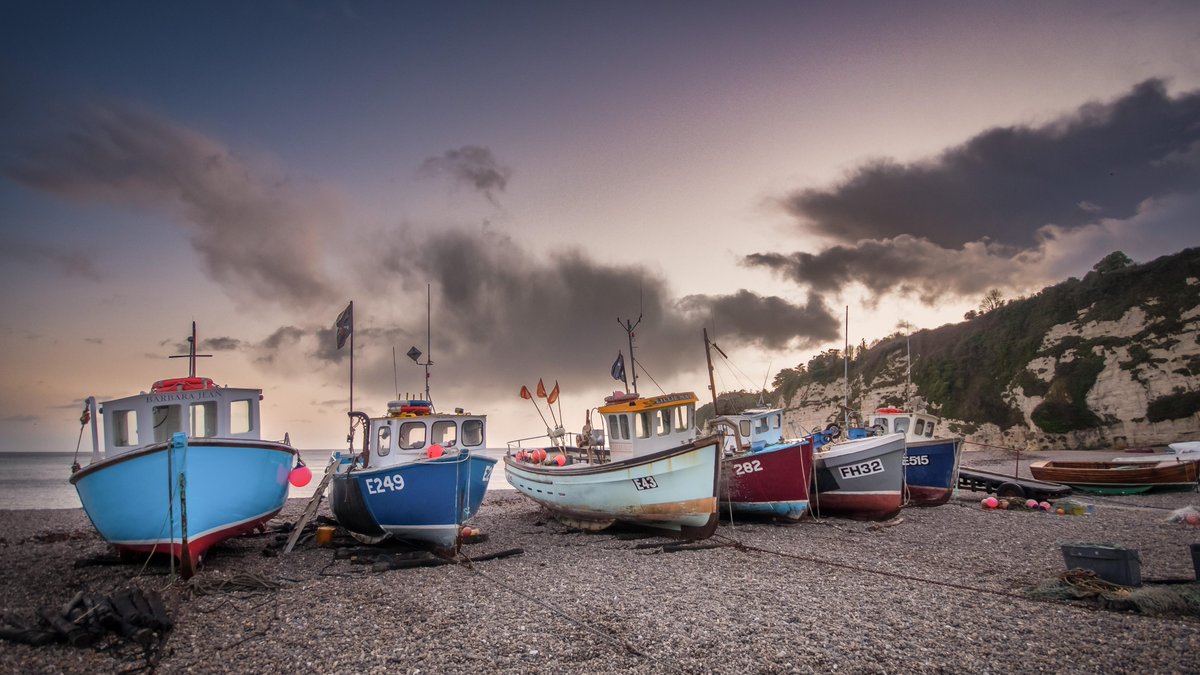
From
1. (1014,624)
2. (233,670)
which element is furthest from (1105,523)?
(233,670)

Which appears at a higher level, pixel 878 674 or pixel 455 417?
pixel 455 417

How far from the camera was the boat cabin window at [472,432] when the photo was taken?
16547 millimetres

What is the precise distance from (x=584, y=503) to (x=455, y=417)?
447cm

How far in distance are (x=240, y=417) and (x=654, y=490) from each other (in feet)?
34.0

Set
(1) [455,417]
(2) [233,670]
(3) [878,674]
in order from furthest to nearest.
Result: (1) [455,417]
(2) [233,670]
(3) [878,674]

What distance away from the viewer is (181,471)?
1055 cm

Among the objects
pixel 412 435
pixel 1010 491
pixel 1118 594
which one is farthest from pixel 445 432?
pixel 1010 491

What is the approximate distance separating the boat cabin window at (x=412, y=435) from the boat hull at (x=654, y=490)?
4155 mm

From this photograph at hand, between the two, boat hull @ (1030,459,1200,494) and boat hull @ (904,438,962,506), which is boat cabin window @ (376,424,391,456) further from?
boat hull @ (1030,459,1200,494)

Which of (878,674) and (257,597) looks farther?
(257,597)

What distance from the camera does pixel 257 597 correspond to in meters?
9.78

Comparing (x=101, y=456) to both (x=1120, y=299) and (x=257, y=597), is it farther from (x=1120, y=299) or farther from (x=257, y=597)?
(x=1120, y=299)

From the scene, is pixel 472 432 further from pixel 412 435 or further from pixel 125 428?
pixel 125 428

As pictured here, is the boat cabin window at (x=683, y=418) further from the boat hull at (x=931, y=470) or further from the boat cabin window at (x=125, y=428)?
the boat cabin window at (x=125, y=428)
